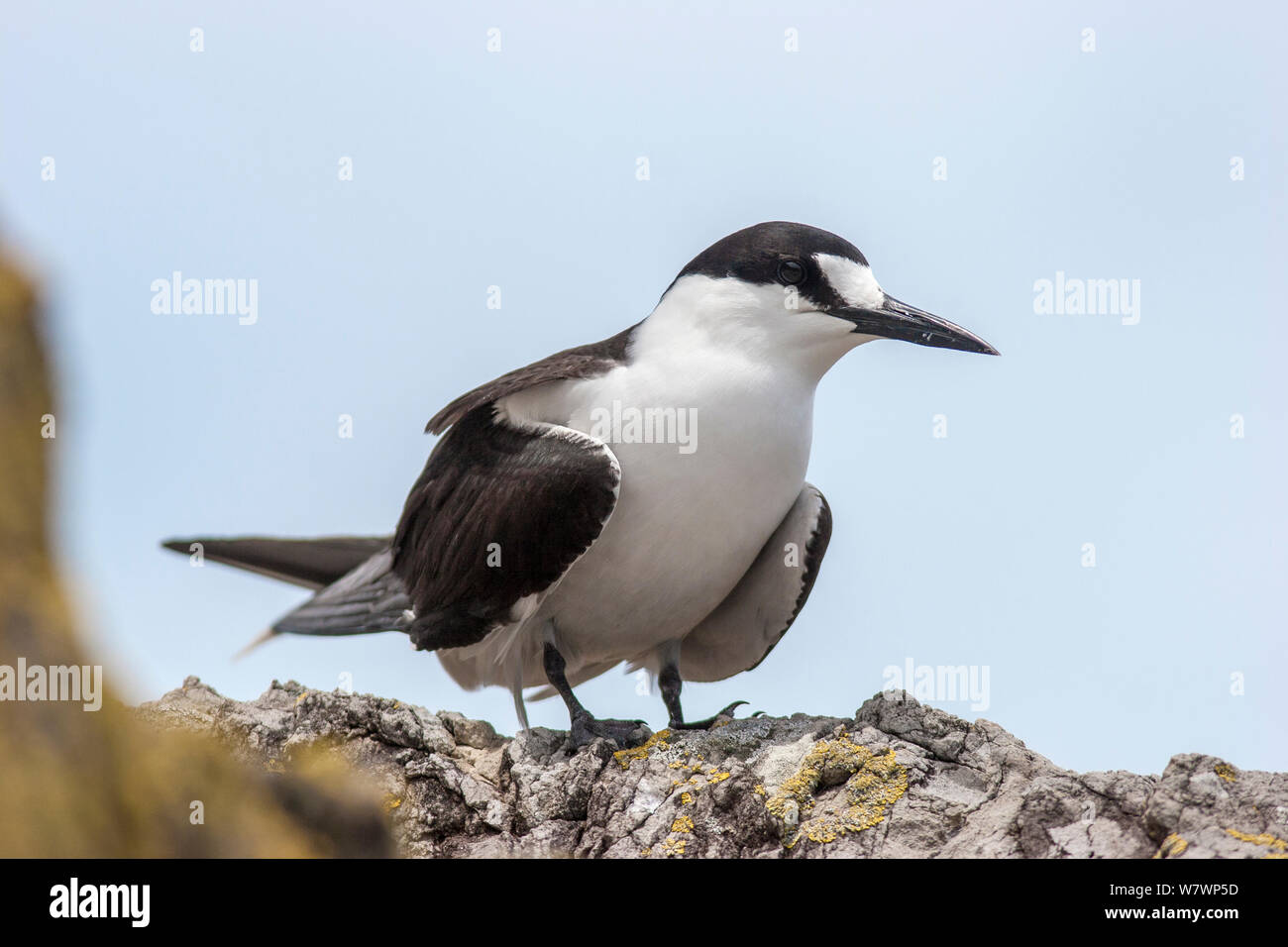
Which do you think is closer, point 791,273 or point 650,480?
point 650,480

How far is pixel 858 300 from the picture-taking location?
7137 mm

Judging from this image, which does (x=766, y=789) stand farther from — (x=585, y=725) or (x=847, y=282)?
(x=847, y=282)

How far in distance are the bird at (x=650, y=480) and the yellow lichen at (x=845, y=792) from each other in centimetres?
103

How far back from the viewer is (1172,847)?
4.70 m

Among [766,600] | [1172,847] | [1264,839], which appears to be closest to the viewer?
[1264,839]

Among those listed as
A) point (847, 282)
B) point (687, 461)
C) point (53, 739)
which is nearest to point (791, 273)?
point (847, 282)

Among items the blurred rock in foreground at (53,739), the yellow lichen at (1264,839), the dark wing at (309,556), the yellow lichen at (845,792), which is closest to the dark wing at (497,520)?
the dark wing at (309,556)

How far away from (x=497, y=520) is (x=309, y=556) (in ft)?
6.87

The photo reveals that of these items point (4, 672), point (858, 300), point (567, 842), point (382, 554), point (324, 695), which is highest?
point (858, 300)

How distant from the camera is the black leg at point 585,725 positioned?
664 cm
